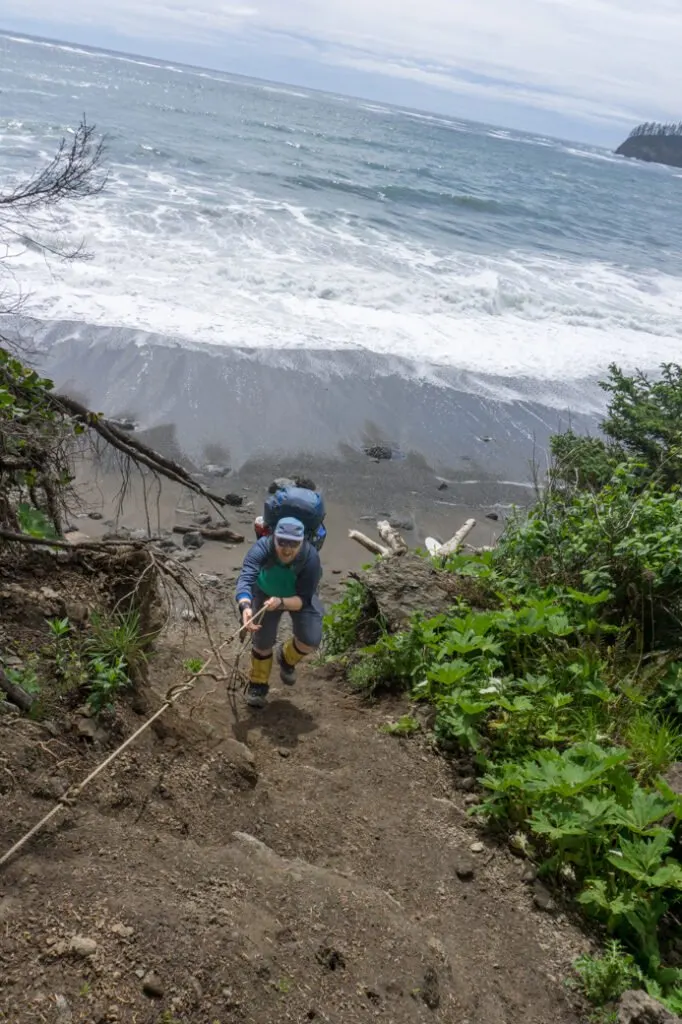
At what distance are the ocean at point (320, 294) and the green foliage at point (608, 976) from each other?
19.9ft

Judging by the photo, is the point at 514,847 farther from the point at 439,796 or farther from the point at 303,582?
the point at 303,582

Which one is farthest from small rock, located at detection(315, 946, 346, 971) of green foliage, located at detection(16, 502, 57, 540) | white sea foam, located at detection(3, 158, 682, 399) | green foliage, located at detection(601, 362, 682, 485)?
white sea foam, located at detection(3, 158, 682, 399)

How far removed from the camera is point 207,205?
2231 cm

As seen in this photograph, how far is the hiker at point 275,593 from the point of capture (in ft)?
17.4

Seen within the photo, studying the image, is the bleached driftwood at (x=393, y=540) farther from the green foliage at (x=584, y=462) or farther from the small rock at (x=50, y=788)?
the small rock at (x=50, y=788)

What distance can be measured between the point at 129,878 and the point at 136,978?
1.42ft

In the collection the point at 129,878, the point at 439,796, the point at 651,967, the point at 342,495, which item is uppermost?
the point at 129,878

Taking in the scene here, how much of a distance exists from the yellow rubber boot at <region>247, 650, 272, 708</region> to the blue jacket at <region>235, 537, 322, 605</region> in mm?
480

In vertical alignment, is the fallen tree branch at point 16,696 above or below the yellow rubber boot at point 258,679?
above

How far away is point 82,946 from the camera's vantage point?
2.61 meters

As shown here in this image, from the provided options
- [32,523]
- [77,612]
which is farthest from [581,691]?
[32,523]

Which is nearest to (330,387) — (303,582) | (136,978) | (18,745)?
(303,582)

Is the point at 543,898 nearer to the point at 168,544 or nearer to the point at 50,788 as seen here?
the point at 50,788

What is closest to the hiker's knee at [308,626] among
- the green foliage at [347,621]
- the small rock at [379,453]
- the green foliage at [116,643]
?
the green foliage at [347,621]
